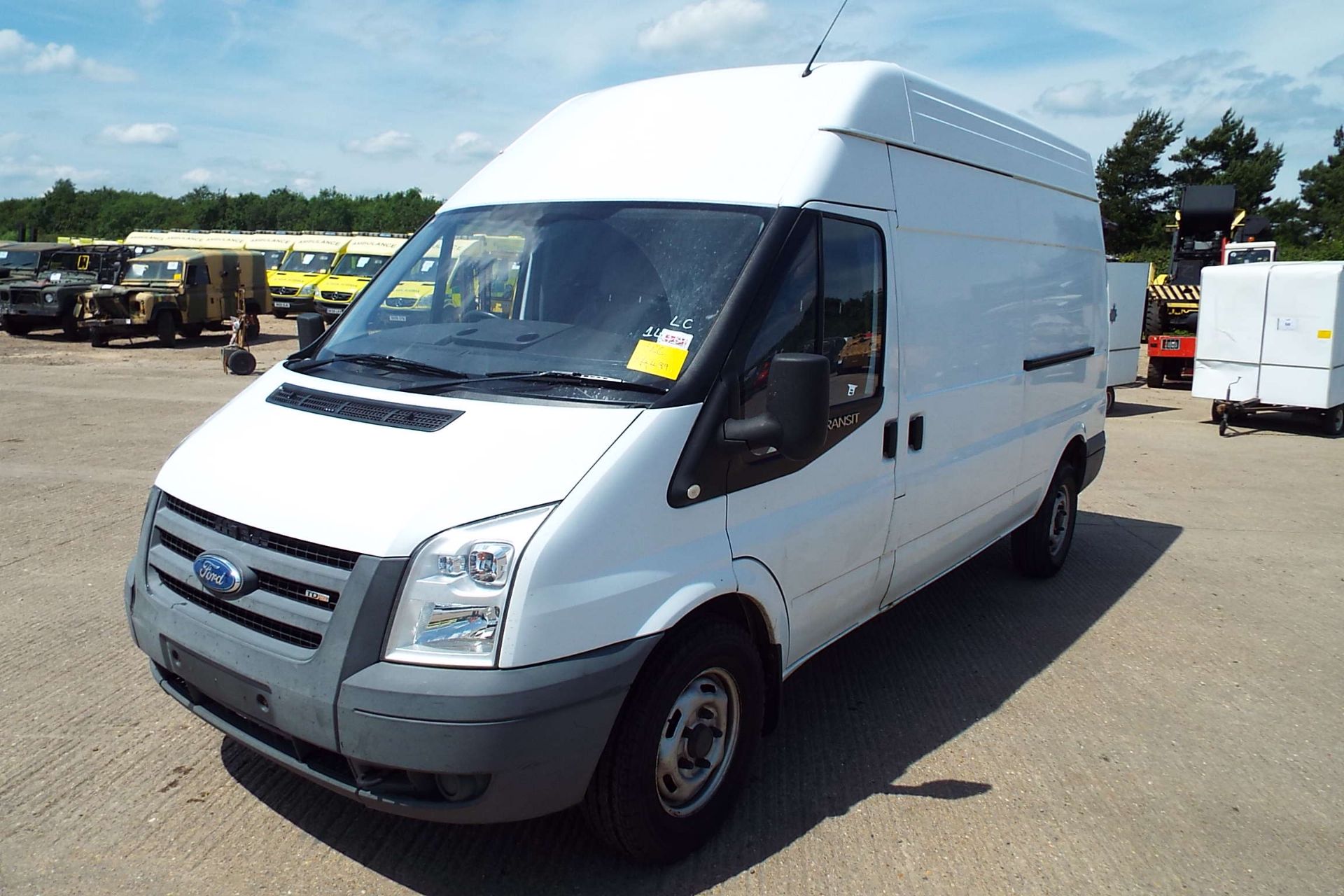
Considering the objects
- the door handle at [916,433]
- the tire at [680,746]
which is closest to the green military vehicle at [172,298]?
the door handle at [916,433]

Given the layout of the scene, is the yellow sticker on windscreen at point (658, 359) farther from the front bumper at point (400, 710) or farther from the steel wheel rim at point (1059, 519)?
the steel wheel rim at point (1059, 519)

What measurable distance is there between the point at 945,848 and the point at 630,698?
1.35 metres

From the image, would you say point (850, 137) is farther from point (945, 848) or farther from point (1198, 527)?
point (1198, 527)

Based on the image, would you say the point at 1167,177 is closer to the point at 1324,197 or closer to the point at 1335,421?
the point at 1324,197

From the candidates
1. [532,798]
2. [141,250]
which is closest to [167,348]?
[141,250]

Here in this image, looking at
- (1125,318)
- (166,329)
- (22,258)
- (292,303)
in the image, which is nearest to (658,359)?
(1125,318)

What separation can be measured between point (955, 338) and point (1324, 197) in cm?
7173

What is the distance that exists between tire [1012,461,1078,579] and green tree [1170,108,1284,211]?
55.9 metres

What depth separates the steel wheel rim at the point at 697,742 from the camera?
127 inches

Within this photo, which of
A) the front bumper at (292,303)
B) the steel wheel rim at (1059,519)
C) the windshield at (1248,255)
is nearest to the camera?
the steel wheel rim at (1059,519)

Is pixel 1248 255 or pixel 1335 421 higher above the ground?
pixel 1248 255

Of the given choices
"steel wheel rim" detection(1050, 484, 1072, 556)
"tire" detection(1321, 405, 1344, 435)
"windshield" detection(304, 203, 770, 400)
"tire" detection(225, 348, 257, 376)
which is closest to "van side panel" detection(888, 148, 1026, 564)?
"windshield" detection(304, 203, 770, 400)

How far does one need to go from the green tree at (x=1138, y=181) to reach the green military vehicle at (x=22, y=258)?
1952 inches

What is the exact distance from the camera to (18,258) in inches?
1051
